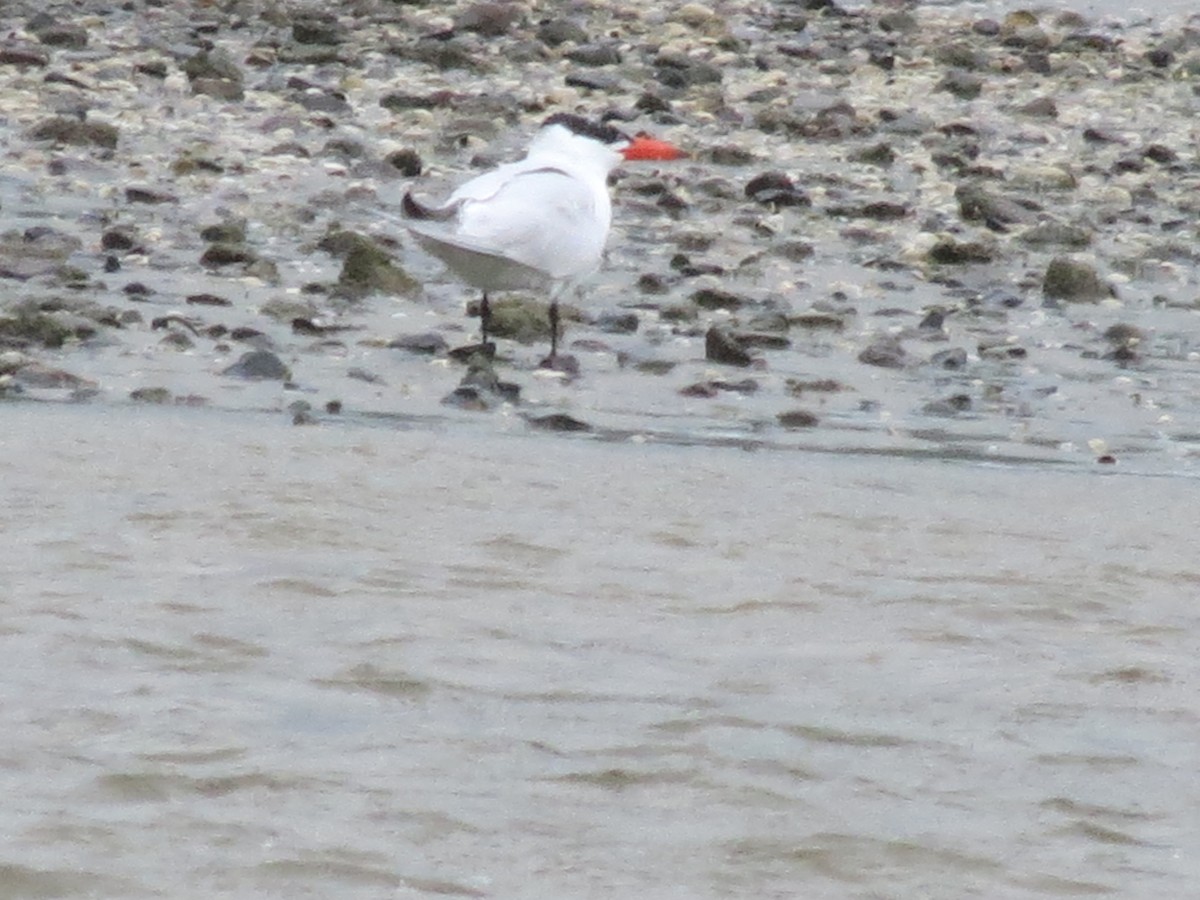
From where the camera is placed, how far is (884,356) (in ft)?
25.2

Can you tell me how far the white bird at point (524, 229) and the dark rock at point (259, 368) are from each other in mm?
788

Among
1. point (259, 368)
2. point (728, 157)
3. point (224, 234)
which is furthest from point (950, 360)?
point (728, 157)

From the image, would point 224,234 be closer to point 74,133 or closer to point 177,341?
point 177,341

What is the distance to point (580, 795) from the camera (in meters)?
3.56

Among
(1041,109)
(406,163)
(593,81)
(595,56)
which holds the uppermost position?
(595,56)

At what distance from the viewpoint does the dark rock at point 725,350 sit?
295 inches

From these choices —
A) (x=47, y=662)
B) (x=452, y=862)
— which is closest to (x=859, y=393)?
(x=47, y=662)

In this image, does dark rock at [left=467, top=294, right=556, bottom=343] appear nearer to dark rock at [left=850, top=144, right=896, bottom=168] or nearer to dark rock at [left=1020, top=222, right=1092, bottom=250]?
dark rock at [left=1020, top=222, right=1092, bottom=250]

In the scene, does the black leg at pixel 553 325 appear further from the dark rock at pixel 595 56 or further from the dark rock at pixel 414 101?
the dark rock at pixel 595 56

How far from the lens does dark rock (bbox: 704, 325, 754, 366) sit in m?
7.50

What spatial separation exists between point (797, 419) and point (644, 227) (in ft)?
10.7

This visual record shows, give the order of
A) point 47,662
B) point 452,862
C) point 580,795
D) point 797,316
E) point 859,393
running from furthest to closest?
1. point 797,316
2. point 859,393
3. point 47,662
4. point 580,795
5. point 452,862

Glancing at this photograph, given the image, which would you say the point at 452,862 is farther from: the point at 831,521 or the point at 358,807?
the point at 831,521

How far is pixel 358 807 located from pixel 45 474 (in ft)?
7.04
